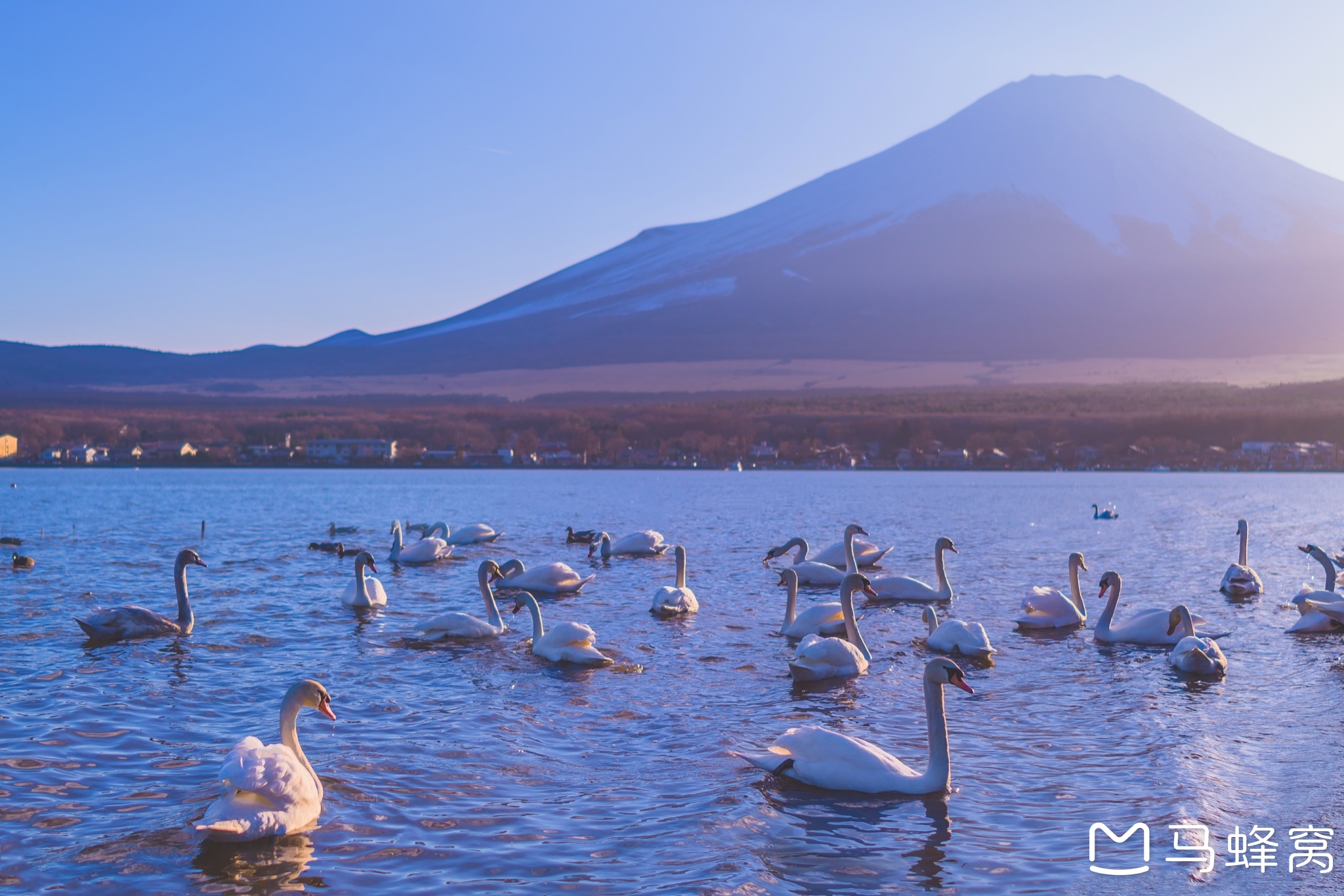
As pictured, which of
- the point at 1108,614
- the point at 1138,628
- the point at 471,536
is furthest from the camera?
the point at 471,536

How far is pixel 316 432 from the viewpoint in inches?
5049

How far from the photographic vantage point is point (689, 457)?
117875 millimetres

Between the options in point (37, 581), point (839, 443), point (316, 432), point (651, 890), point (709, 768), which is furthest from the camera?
point (316, 432)

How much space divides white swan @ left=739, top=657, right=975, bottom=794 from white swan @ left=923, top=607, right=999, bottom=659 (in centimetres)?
457

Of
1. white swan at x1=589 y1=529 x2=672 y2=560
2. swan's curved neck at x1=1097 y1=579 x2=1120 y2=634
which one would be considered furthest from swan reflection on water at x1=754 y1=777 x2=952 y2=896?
white swan at x1=589 y1=529 x2=672 y2=560

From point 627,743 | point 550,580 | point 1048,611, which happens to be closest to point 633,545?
point 550,580

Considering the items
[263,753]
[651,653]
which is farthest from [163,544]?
[263,753]

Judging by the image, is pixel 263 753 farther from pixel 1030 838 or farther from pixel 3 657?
pixel 3 657

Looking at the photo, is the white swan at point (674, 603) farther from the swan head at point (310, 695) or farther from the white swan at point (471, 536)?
the white swan at point (471, 536)

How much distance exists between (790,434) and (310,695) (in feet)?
368

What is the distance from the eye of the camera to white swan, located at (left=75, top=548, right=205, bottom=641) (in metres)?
13.7

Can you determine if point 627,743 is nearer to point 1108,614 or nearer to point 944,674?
point 944,674

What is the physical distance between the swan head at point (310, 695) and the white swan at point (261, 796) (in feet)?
2.03

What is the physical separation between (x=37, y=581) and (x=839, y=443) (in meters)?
101
